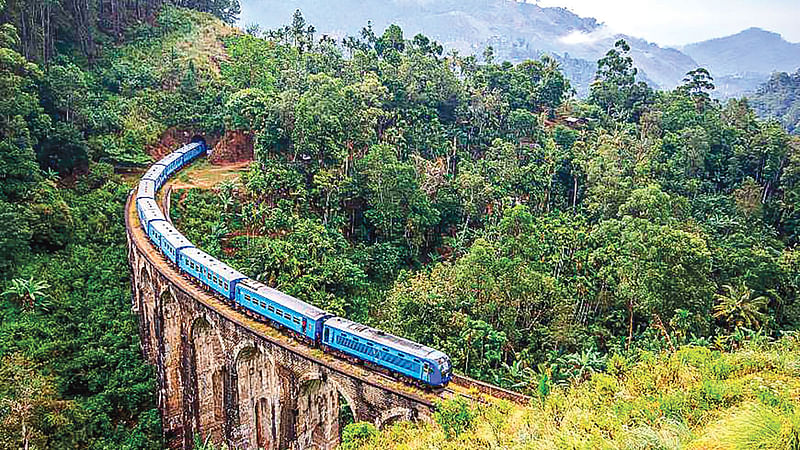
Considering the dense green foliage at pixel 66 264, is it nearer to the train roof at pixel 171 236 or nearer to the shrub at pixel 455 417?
the train roof at pixel 171 236

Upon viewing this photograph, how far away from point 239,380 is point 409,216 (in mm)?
16179

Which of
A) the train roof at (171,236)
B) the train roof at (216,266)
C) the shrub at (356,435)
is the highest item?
the train roof at (171,236)

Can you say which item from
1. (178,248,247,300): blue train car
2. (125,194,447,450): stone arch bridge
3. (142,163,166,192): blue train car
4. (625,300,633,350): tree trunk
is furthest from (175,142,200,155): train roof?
(625,300,633,350): tree trunk

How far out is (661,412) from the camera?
367 inches

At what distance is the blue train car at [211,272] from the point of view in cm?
1980

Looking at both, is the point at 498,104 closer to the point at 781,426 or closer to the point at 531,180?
the point at 531,180

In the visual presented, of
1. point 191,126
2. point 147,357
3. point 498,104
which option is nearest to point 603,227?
point 498,104

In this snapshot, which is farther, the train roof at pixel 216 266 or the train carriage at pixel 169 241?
the train carriage at pixel 169 241

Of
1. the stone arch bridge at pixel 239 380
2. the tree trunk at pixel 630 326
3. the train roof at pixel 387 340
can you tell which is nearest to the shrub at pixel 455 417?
the stone arch bridge at pixel 239 380

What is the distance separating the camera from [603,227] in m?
27.6

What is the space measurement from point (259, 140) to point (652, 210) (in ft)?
78.0

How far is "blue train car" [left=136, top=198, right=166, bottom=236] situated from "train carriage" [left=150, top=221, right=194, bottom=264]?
0.77m

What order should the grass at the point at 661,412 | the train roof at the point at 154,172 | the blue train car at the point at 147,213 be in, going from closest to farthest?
1. the grass at the point at 661,412
2. the blue train car at the point at 147,213
3. the train roof at the point at 154,172

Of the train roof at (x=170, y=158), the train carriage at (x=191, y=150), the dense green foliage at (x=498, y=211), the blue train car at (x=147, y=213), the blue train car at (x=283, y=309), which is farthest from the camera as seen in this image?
the train carriage at (x=191, y=150)
